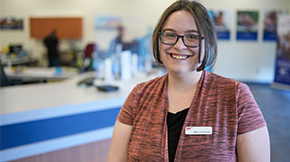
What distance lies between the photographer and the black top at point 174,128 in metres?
0.99

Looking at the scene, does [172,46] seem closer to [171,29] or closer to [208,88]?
[171,29]

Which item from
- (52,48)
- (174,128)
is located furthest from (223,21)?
(174,128)

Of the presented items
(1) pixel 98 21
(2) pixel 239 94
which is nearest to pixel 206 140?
(2) pixel 239 94

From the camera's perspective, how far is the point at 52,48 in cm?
810

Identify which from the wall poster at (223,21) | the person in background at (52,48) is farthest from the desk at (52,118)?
the wall poster at (223,21)

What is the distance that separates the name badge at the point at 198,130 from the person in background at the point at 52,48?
7796 millimetres

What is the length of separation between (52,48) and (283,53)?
21.7ft

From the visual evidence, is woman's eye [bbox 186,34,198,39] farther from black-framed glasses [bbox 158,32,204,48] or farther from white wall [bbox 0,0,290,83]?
white wall [bbox 0,0,290,83]

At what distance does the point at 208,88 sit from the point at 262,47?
7295mm

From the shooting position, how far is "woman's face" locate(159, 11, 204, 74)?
38.1 inches

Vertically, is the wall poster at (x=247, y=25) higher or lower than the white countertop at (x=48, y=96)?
higher

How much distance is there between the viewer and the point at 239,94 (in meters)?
0.95

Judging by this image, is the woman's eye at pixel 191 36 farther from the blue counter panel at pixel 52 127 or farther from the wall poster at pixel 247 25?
the wall poster at pixel 247 25

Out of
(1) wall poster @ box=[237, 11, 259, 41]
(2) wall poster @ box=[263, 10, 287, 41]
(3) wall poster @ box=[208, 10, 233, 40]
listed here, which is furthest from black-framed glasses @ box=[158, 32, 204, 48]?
(2) wall poster @ box=[263, 10, 287, 41]
